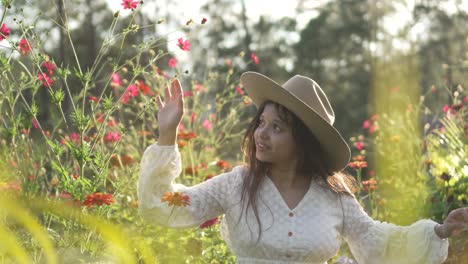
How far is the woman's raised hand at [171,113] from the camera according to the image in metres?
2.30

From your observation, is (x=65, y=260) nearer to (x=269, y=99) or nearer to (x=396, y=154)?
(x=269, y=99)

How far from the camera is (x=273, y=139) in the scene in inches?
98.8

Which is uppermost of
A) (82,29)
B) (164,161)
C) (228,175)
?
(164,161)

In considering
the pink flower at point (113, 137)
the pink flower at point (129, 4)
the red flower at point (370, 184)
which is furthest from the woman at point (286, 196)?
the red flower at point (370, 184)

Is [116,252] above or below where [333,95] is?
above

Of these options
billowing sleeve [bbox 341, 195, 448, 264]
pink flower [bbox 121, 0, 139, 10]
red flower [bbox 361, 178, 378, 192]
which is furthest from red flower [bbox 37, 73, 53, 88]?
red flower [bbox 361, 178, 378, 192]

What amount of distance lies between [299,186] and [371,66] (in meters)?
20.3

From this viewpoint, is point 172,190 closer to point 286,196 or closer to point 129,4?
point 286,196

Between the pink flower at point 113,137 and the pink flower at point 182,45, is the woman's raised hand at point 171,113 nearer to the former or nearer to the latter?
the pink flower at point 182,45

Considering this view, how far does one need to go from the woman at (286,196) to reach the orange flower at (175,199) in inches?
2.6

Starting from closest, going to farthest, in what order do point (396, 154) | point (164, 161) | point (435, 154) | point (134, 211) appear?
point (164, 161), point (134, 211), point (435, 154), point (396, 154)

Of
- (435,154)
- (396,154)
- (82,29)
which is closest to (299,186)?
(435,154)

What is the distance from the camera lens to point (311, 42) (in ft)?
72.2

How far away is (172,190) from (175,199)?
12 cm
